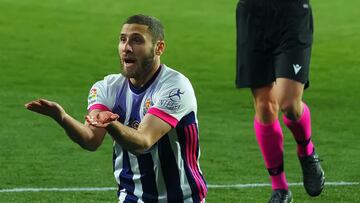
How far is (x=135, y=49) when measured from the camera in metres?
5.89

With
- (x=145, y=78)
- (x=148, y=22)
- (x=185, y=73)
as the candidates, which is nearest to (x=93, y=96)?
(x=145, y=78)

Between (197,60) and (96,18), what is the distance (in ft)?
15.0

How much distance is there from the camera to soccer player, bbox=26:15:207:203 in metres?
5.97

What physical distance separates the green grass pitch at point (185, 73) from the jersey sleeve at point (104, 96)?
2.40 metres

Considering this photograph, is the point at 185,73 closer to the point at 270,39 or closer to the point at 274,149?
the point at 270,39

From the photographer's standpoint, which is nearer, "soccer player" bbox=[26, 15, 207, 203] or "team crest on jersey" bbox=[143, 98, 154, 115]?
"soccer player" bbox=[26, 15, 207, 203]

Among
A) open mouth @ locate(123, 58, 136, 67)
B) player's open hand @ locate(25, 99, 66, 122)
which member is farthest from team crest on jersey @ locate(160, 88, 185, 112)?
player's open hand @ locate(25, 99, 66, 122)

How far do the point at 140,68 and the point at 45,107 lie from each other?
707mm

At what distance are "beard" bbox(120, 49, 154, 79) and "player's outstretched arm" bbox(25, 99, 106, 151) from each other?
1.00ft

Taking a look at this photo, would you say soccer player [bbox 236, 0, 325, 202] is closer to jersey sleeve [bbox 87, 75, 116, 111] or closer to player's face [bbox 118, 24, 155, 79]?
jersey sleeve [bbox 87, 75, 116, 111]

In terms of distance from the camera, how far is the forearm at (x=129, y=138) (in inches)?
214

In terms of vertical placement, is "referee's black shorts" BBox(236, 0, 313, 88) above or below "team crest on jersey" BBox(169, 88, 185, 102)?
below

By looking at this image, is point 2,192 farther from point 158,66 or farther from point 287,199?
point 158,66

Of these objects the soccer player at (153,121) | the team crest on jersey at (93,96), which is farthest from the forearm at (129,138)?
the team crest on jersey at (93,96)
